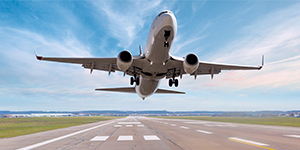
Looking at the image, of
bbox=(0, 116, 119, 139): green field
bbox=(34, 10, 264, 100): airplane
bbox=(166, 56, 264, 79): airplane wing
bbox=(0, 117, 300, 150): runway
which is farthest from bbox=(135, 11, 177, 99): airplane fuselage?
bbox=(0, 116, 119, 139): green field

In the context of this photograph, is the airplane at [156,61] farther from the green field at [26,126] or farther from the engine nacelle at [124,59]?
the green field at [26,126]

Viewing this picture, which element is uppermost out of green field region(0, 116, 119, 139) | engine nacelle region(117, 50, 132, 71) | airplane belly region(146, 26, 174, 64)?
airplane belly region(146, 26, 174, 64)

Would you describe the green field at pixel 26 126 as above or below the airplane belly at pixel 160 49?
below

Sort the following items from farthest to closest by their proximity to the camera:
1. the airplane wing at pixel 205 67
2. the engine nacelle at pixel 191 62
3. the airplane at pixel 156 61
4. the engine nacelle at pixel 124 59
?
the airplane wing at pixel 205 67 → the engine nacelle at pixel 191 62 → the engine nacelle at pixel 124 59 → the airplane at pixel 156 61

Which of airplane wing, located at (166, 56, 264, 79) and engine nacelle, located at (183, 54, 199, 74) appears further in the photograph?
airplane wing, located at (166, 56, 264, 79)

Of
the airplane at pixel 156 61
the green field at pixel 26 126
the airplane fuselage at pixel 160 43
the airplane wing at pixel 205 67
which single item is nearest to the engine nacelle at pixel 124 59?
the airplane at pixel 156 61

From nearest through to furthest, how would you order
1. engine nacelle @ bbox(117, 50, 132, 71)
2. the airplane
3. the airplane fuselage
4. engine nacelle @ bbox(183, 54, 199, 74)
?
the airplane fuselage → the airplane → engine nacelle @ bbox(117, 50, 132, 71) → engine nacelle @ bbox(183, 54, 199, 74)

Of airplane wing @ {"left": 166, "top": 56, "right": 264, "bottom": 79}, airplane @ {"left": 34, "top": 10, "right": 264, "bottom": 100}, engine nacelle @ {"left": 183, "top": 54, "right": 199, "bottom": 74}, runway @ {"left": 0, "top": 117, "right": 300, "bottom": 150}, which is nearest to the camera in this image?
runway @ {"left": 0, "top": 117, "right": 300, "bottom": 150}

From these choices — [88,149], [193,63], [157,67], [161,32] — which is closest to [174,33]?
[161,32]

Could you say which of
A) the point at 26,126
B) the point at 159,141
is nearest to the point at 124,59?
the point at 159,141

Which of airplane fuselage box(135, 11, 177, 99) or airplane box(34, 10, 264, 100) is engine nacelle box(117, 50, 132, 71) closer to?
airplane box(34, 10, 264, 100)

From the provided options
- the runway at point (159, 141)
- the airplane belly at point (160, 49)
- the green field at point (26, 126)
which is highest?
the airplane belly at point (160, 49)

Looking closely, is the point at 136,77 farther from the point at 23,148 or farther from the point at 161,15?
the point at 23,148

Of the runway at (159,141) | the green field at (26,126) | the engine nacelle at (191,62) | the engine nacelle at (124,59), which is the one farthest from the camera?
the green field at (26,126)
